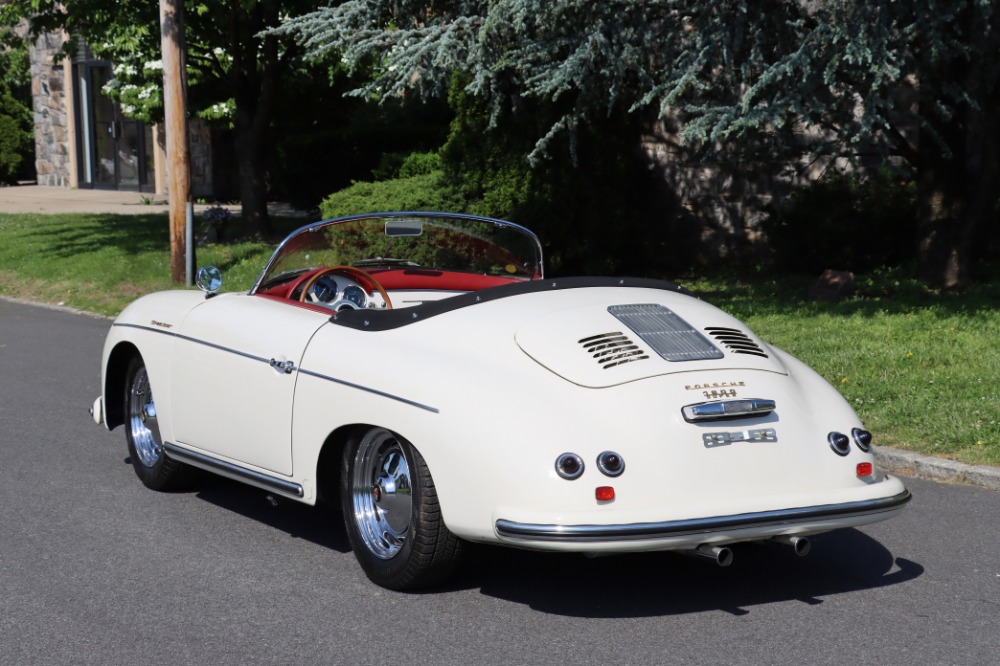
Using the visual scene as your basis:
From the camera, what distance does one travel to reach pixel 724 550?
461cm

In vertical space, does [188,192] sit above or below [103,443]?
above

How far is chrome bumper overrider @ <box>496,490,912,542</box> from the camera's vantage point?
176 inches

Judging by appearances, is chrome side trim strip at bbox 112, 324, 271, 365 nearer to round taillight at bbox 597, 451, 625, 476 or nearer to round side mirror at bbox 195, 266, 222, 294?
round side mirror at bbox 195, 266, 222, 294

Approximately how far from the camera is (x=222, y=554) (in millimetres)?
5711

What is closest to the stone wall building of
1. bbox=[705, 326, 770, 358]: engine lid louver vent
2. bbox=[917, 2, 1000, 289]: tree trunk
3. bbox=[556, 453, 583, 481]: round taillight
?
bbox=[917, 2, 1000, 289]: tree trunk

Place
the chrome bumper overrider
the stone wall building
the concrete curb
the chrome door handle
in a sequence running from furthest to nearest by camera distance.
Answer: the stone wall building
the concrete curb
the chrome door handle
the chrome bumper overrider

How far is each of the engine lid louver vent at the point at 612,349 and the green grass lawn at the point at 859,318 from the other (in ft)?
9.93

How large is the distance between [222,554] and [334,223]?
68.4 inches

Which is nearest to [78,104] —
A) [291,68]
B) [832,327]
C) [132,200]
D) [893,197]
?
[132,200]

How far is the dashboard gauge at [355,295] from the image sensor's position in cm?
629

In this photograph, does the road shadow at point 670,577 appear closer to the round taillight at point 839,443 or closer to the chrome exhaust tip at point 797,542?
the chrome exhaust tip at point 797,542

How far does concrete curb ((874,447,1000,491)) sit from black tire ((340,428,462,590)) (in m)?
3.20

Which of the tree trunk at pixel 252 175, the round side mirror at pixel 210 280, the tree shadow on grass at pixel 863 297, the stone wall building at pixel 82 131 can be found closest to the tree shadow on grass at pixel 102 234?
the tree trunk at pixel 252 175

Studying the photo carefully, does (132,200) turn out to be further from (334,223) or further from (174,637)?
(174,637)
